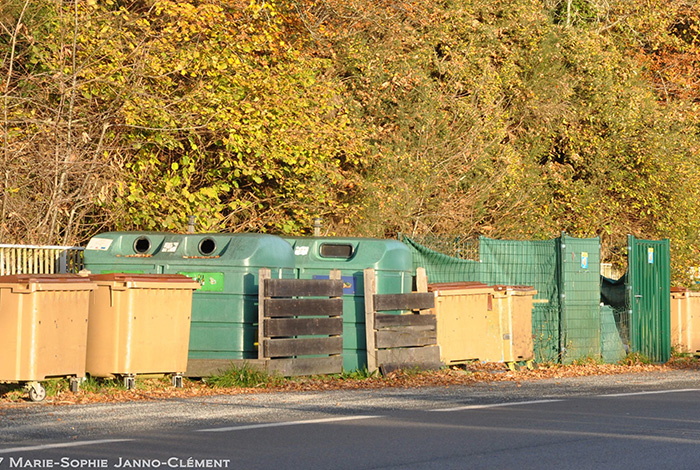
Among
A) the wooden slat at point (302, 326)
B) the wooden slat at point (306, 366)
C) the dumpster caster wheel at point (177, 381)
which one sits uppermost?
the wooden slat at point (302, 326)

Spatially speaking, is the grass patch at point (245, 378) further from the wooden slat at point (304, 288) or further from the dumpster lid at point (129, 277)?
the dumpster lid at point (129, 277)

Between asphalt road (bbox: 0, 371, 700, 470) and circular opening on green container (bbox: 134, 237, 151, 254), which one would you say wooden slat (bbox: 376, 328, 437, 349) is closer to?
asphalt road (bbox: 0, 371, 700, 470)

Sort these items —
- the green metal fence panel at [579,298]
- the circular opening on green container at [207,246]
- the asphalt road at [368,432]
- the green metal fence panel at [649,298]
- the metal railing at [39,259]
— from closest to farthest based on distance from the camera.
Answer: the asphalt road at [368,432]
the metal railing at [39,259]
the circular opening on green container at [207,246]
the green metal fence panel at [579,298]
the green metal fence panel at [649,298]

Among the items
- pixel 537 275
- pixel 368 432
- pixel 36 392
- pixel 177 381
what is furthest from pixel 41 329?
pixel 537 275

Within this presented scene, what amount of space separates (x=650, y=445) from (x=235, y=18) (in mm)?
11069

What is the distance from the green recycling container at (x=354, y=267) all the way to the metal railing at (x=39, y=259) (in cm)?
271

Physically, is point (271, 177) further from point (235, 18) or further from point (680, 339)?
point (680, 339)

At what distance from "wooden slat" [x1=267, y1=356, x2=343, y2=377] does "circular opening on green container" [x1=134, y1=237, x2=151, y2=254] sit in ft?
6.79

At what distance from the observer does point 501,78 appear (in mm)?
24141

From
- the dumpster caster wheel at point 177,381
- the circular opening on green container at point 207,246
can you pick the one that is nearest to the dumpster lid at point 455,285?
the circular opening on green container at point 207,246

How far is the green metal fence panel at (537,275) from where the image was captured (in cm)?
1688

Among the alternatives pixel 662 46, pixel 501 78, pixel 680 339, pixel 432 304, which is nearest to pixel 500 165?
pixel 501 78

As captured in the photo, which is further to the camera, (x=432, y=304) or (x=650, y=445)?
(x=432, y=304)

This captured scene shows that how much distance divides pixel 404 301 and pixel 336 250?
1.10m
